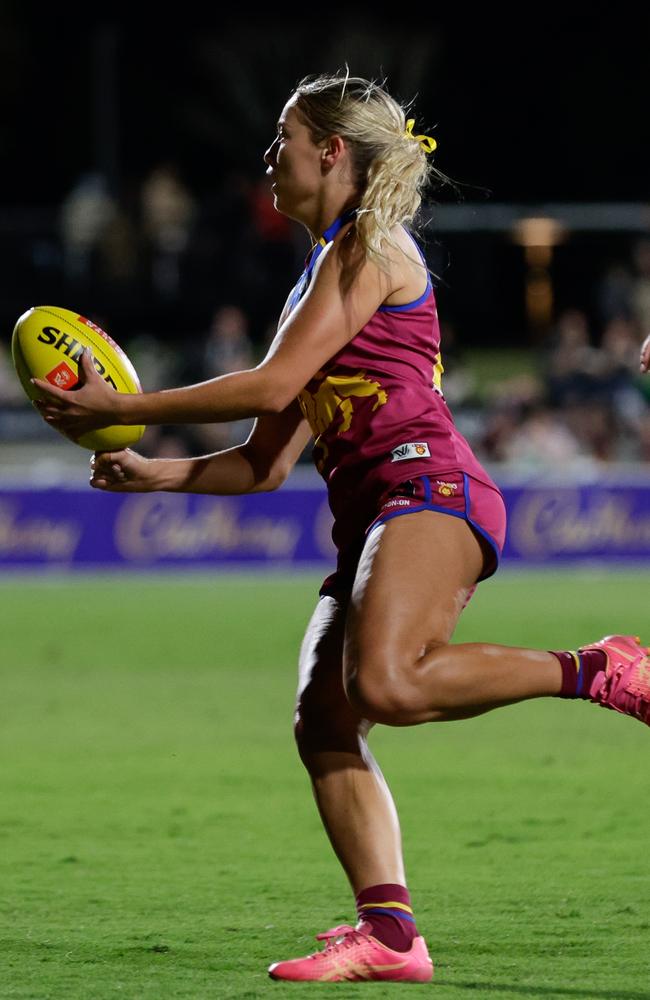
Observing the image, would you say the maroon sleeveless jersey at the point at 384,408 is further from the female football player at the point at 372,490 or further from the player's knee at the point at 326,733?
the player's knee at the point at 326,733

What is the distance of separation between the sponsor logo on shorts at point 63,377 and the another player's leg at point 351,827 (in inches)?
34.5

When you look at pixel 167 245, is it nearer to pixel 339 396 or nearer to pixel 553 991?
pixel 339 396

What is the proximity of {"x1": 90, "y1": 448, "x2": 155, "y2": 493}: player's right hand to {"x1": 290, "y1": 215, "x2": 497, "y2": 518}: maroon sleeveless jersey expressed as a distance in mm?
605

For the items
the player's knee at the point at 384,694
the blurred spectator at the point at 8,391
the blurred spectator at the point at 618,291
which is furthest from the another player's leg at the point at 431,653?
the blurred spectator at the point at 618,291

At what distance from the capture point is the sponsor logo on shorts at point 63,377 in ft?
14.8

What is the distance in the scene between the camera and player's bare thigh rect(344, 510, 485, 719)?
4.15 metres

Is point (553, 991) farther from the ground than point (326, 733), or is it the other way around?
point (326, 733)

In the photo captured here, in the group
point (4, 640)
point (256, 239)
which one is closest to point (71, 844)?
point (4, 640)

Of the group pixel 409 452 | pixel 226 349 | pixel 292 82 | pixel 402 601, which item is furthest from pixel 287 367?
pixel 292 82

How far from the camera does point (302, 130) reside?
448 centimetres

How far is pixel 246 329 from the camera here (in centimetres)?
2008

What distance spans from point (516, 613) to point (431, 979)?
8.59 meters

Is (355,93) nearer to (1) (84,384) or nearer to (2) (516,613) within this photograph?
(1) (84,384)

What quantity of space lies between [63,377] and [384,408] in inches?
32.9
